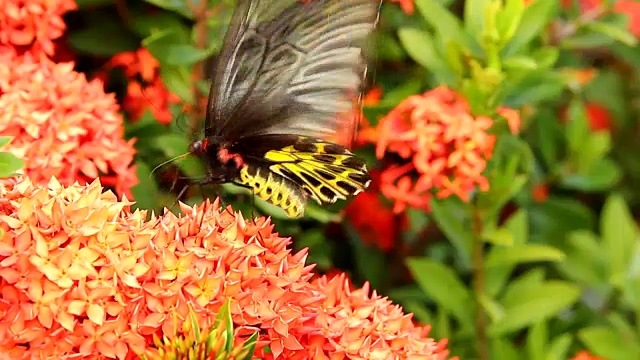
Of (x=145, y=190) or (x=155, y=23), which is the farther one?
(x=155, y=23)

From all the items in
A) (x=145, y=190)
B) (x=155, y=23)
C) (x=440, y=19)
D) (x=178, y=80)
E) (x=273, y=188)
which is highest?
(x=440, y=19)

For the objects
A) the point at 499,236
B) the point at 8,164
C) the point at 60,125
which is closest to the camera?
the point at 8,164

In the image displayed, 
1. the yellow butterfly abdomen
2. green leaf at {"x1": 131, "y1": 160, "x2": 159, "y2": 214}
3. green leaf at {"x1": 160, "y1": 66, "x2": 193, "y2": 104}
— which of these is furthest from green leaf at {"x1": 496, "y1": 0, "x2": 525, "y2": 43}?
green leaf at {"x1": 131, "y1": 160, "x2": 159, "y2": 214}

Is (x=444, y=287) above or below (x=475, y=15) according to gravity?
below

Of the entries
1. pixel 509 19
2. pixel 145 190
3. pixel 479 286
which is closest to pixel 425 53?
pixel 509 19

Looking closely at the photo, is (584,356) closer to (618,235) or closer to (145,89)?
(618,235)

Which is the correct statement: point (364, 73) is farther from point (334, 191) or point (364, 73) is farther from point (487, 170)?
point (487, 170)

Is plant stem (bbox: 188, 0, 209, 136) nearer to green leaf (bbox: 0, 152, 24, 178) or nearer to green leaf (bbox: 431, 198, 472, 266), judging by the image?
green leaf (bbox: 431, 198, 472, 266)
